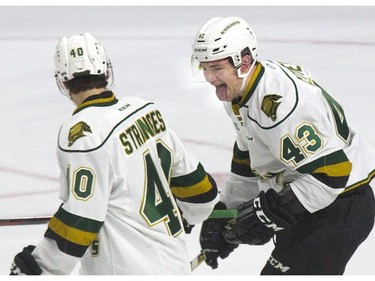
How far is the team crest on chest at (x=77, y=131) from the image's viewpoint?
2.73 metres

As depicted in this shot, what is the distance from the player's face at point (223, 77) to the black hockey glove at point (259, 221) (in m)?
0.31

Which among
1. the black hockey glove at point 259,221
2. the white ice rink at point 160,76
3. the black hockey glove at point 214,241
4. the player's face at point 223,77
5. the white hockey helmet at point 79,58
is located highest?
the white hockey helmet at point 79,58

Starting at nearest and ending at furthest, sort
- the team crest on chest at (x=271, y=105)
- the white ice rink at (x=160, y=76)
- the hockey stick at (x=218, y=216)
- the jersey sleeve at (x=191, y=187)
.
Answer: the jersey sleeve at (x=191, y=187) → the team crest on chest at (x=271, y=105) → the hockey stick at (x=218, y=216) → the white ice rink at (x=160, y=76)

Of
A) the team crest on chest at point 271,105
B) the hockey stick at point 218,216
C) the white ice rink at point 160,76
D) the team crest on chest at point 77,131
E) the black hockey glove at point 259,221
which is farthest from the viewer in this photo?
the white ice rink at point 160,76

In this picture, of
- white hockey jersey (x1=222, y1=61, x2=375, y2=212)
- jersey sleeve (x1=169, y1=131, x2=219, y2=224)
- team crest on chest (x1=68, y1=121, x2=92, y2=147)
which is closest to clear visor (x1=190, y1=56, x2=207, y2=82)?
white hockey jersey (x1=222, y1=61, x2=375, y2=212)

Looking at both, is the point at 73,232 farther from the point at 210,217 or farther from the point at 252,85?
the point at 210,217

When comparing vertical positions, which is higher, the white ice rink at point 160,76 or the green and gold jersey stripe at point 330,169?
the green and gold jersey stripe at point 330,169

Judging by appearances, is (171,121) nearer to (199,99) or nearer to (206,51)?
(199,99)

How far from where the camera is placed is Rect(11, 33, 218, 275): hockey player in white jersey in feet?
8.96

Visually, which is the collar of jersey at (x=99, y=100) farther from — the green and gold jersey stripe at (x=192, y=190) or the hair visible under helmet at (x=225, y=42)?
the hair visible under helmet at (x=225, y=42)

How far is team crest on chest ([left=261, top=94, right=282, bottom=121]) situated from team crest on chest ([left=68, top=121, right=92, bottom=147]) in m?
0.65

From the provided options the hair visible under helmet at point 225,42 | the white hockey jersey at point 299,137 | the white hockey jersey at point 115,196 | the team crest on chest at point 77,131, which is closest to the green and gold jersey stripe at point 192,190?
the white hockey jersey at point 115,196

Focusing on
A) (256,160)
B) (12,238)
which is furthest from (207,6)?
(256,160)

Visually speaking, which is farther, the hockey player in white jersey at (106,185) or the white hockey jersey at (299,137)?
the white hockey jersey at (299,137)
